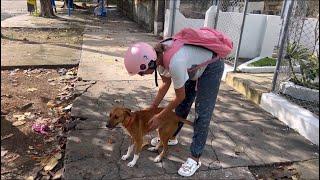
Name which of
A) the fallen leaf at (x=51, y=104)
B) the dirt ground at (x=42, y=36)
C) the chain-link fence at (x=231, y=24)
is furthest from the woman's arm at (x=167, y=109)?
the dirt ground at (x=42, y=36)

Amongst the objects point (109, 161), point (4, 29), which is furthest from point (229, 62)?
point (4, 29)

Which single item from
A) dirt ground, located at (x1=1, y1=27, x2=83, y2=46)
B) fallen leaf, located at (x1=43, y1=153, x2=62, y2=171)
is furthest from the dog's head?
dirt ground, located at (x1=1, y1=27, x2=83, y2=46)

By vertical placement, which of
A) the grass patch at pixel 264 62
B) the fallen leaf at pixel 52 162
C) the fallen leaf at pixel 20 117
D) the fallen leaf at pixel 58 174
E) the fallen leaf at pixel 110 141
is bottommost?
the fallen leaf at pixel 58 174

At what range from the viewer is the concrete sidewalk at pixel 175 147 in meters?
3.64

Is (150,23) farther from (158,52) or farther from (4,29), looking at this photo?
(158,52)

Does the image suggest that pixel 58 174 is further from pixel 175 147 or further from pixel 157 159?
pixel 175 147

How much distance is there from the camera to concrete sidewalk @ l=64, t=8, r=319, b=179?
364 centimetres

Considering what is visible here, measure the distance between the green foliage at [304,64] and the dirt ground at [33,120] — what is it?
349 cm

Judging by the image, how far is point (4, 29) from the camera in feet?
→ 37.6

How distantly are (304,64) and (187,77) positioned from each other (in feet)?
10.2

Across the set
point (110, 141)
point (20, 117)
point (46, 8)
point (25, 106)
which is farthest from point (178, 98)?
point (46, 8)

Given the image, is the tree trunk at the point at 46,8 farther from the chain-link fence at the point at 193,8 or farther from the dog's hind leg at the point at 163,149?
the dog's hind leg at the point at 163,149

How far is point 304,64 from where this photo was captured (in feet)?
17.6

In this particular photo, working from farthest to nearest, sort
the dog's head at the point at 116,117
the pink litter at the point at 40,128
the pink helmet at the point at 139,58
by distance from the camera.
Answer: the pink litter at the point at 40,128, the dog's head at the point at 116,117, the pink helmet at the point at 139,58
